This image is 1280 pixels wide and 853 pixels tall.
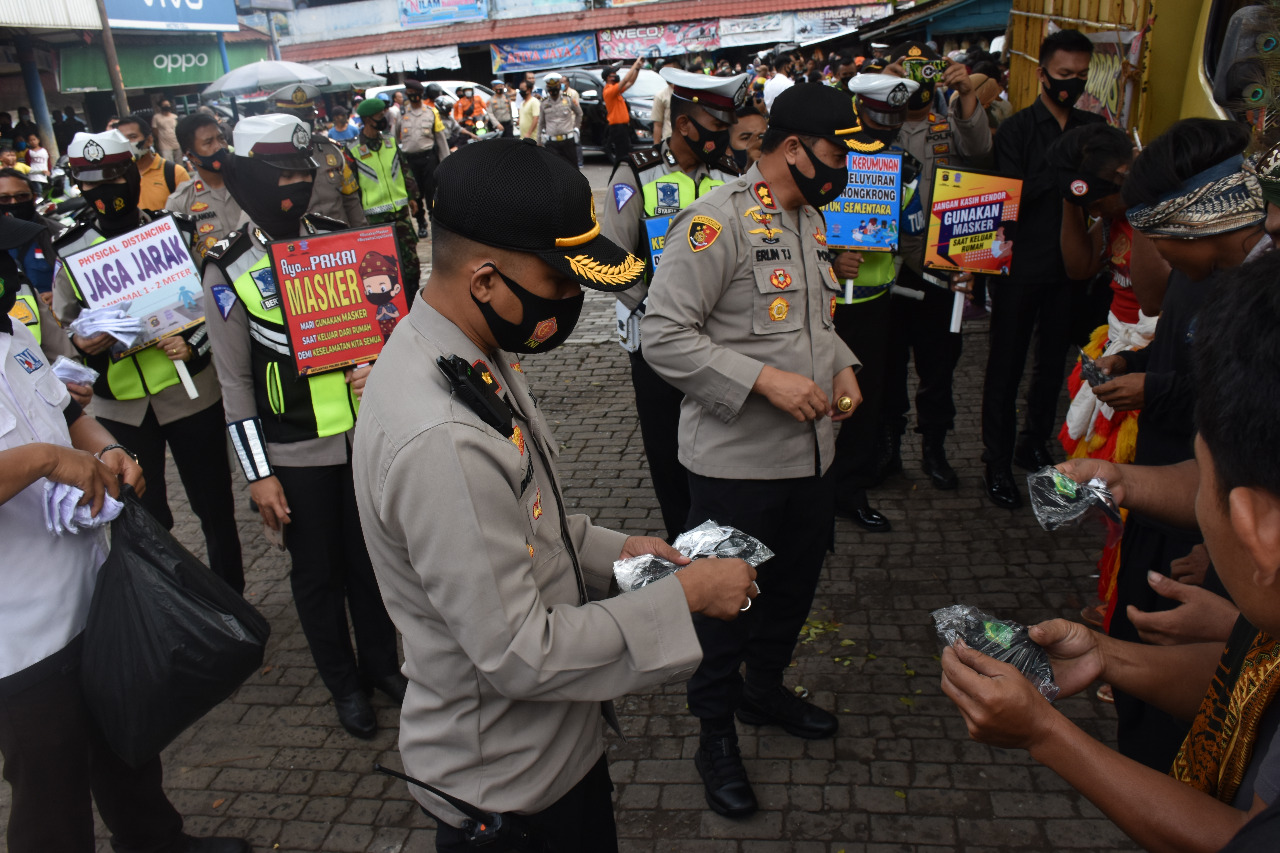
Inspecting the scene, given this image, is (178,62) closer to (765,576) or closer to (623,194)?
(623,194)

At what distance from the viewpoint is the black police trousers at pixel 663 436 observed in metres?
4.45

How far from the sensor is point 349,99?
28.4 metres

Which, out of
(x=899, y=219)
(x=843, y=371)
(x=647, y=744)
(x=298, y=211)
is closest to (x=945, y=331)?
(x=899, y=219)

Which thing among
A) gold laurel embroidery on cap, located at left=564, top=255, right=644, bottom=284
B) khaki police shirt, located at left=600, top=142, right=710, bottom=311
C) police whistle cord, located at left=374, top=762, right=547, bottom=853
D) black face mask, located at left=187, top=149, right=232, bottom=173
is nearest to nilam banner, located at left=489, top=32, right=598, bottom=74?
black face mask, located at left=187, top=149, right=232, bottom=173

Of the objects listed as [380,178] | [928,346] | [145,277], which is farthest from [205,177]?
[928,346]

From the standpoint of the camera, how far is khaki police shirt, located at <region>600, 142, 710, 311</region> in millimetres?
4391

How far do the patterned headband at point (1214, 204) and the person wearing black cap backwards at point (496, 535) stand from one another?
2.00 meters

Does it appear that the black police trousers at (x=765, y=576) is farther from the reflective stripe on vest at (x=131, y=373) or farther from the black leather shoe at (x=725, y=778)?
the reflective stripe on vest at (x=131, y=373)

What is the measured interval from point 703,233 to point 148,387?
276 centimetres

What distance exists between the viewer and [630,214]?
4.43 meters

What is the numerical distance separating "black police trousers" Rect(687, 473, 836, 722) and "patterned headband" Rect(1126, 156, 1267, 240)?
1435 mm

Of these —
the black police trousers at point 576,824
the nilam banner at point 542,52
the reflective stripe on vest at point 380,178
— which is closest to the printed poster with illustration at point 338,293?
the black police trousers at point 576,824

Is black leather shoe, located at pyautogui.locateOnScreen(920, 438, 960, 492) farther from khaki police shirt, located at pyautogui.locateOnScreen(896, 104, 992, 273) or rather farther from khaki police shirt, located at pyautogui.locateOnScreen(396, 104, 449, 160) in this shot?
khaki police shirt, located at pyautogui.locateOnScreen(396, 104, 449, 160)

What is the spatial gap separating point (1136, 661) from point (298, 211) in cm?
336
